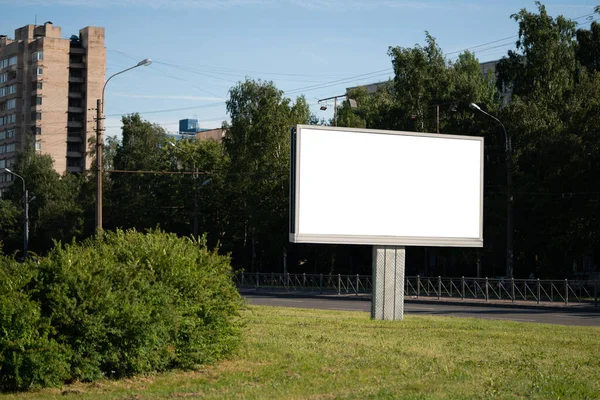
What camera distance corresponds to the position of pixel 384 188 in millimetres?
19859

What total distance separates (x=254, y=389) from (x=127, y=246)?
3.61 meters

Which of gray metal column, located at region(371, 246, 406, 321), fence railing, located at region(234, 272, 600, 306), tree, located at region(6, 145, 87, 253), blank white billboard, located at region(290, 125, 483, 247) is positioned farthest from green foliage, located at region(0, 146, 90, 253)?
blank white billboard, located at region(290, 125, 483, 247)

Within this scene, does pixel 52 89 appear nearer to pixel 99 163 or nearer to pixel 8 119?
pixel 8 119

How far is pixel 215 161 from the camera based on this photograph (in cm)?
6488

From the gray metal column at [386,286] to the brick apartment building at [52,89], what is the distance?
86904mm

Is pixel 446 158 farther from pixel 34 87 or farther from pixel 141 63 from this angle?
pixel 34 87

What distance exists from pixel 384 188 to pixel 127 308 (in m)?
10.6

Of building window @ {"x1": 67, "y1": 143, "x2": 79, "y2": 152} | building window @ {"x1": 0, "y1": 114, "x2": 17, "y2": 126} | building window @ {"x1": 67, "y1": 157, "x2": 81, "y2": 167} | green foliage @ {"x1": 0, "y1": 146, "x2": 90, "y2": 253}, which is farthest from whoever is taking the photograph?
building window @ {"x1": 67, "y1": 157, "x2": 81, "y2": 167}

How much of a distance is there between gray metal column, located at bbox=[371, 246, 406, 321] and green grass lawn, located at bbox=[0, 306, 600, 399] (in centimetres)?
382

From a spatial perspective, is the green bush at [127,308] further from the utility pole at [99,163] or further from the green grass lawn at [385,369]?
the utility pole at [99,163]

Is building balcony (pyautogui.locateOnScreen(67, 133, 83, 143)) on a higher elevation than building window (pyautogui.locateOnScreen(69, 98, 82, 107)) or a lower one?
lower

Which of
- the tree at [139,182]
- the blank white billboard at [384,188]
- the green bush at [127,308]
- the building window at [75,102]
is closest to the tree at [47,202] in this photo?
the tree at [139,182]

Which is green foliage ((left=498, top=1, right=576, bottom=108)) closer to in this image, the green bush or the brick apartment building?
the green bush

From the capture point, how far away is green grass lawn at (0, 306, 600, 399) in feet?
31.1
